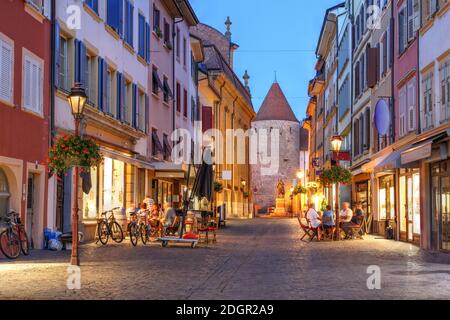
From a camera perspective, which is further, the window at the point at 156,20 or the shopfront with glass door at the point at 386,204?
the window at the point at 156,20

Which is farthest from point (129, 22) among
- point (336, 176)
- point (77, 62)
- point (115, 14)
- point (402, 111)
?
point (402, 111)

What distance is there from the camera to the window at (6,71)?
17.9m

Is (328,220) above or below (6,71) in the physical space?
below

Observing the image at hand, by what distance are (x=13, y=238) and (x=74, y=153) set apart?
110 inches

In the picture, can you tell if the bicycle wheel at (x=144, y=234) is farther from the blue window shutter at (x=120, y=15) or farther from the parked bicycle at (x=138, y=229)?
the blue window shutter at (x=120, y=15)

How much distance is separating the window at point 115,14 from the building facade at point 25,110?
6.10 meters

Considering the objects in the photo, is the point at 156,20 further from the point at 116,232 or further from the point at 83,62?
the point at 116,232

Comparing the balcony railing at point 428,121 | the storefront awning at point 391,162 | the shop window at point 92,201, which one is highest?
the balcony railing at point 428,121

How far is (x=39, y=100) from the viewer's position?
2027 centimetres

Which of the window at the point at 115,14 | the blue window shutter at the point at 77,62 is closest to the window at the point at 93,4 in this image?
the window at the point at 115,14

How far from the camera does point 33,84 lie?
19.9 m

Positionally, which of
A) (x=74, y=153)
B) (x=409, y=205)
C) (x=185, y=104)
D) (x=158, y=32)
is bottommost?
(x=409, y=205)
